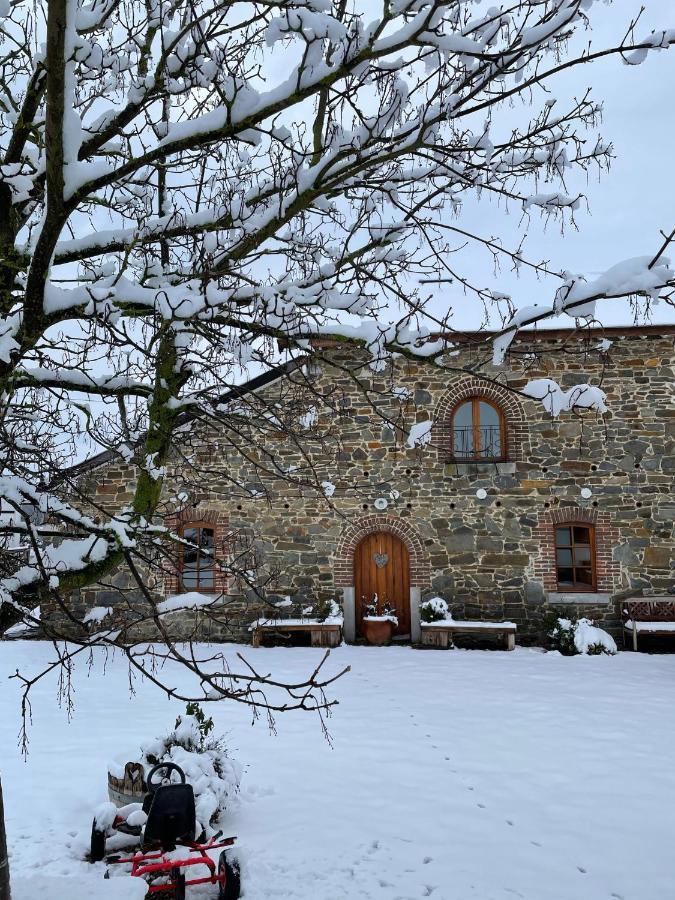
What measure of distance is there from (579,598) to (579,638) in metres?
0.88

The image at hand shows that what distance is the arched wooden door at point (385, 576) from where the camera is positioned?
450 inches

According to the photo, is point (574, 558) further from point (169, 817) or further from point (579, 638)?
point (169, 817)

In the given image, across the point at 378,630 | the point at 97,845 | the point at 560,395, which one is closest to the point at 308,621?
the point at 378,630

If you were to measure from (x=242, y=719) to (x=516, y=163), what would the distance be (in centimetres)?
637

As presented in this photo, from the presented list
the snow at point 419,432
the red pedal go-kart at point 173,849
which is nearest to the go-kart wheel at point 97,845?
the red pedal go-kart at point 173,849

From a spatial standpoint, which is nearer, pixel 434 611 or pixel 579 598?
pixel 434 611

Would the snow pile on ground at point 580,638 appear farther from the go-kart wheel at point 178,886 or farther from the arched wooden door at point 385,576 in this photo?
the go-kart wheel at point 178,886

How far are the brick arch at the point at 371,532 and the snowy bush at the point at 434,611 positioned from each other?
0.41 metres

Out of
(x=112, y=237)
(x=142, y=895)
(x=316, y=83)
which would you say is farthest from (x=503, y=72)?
(x=142, y=895)

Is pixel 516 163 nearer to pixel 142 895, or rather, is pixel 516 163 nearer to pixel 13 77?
pixel 13 77

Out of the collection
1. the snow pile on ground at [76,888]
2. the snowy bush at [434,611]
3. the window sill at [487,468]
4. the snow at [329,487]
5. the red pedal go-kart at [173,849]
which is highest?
the window sill at [487,468]

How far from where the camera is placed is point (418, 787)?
18.1 feet

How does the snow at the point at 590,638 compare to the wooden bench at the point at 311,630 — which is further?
the wooden bench at the point at 311,630

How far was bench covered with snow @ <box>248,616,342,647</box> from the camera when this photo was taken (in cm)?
1074
